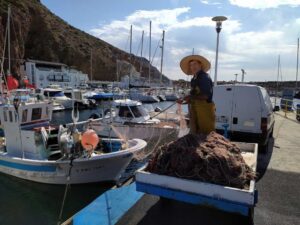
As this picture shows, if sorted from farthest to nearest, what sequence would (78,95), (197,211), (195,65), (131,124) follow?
(78,95), (131,124), (195,65), (197,211)

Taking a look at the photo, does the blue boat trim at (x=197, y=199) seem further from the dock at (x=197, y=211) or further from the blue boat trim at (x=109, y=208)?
the blue boat trim at (x=109, y=208)

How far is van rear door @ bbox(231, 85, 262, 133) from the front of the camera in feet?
27.5

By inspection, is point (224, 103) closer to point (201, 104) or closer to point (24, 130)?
point (201, 104)

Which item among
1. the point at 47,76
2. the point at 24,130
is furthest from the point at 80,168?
the point at 47,76

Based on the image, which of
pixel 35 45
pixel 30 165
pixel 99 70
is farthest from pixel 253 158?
Result: pixel 99 70

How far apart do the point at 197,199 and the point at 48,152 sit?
834cm

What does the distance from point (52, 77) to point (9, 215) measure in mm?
59624

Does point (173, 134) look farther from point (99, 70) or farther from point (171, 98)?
point (99, 70)

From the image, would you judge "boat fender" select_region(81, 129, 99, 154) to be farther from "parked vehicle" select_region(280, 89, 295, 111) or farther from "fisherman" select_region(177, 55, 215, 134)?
"parked vehicle" select_region(280, 89, 295, 111)

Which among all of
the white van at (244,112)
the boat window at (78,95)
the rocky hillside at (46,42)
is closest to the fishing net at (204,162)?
the white van at (244,112)

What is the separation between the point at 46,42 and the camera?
82.8 m

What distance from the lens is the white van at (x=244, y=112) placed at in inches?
327

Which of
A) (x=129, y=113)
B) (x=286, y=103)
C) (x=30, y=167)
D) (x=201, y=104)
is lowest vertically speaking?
(x=30, y=167)

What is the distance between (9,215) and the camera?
334 inches
